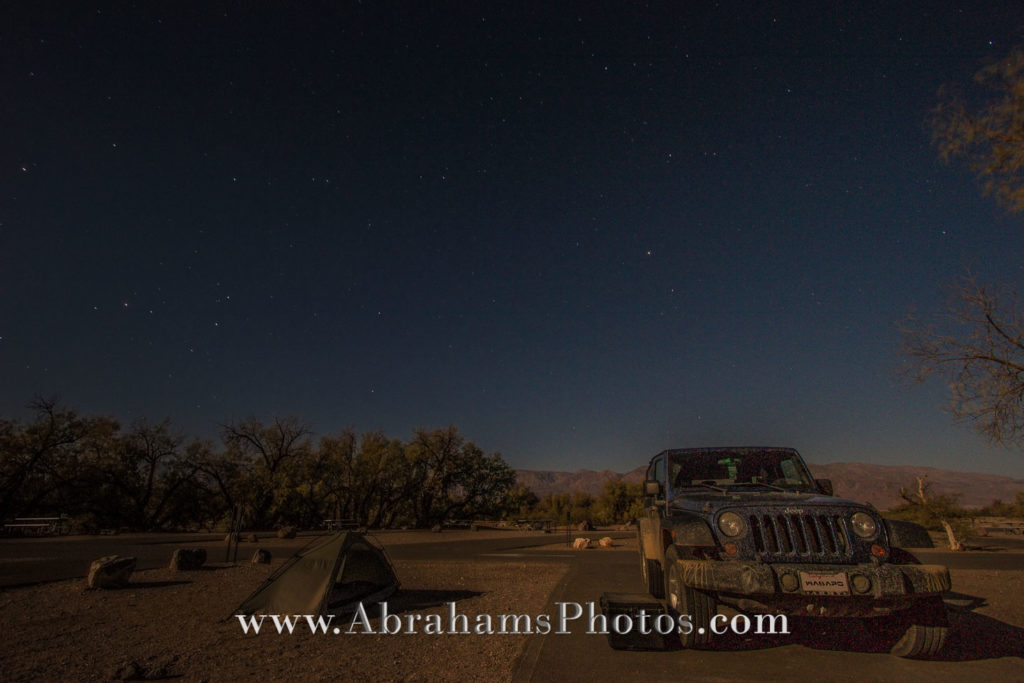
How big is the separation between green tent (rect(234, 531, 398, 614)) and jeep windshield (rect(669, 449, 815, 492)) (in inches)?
209

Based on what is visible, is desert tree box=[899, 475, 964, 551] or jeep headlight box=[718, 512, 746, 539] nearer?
jeep headlight box=[718, 512, 746, 539]

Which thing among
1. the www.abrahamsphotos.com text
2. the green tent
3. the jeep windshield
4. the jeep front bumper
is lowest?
the www.abrahamsphotos.com text

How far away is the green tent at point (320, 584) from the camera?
743 centimetres

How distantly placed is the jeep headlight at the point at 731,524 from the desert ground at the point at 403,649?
3.82 ft

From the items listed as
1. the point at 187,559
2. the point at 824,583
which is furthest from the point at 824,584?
the point at 187,559

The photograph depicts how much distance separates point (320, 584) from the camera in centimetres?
755

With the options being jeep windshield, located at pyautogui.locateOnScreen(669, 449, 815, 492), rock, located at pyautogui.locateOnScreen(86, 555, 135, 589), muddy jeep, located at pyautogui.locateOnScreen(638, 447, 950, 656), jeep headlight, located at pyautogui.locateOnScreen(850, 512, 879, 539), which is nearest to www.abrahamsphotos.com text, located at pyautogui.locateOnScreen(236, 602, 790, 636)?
muddy jeep, located at pyautogui.locateOnScreen(638, 447, 950, 656)

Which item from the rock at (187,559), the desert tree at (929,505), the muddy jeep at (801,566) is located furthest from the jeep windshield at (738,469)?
the desert tree at (929,505)

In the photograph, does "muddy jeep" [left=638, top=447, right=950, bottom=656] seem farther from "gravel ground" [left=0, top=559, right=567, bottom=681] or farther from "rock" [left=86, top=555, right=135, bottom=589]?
"rock" [left=86, top=555, right=135, bottom=589]

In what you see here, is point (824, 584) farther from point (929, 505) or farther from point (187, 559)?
point (929, 505)

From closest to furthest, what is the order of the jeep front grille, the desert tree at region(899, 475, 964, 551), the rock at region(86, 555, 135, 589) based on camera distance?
the jeep front grille < the rock at region(86, 555, 135, 589) < the desert tree at region(899, 475, 964, 551)

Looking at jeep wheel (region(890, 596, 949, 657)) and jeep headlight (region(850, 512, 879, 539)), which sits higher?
jeep headlight (region(850, 512, 879, 539))

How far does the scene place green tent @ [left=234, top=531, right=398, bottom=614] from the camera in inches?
293

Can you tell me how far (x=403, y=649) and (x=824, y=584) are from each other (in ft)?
14.7
